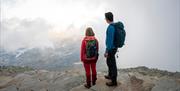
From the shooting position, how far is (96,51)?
18422 mm

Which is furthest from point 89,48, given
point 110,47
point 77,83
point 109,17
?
point 77,83

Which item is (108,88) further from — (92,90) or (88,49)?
(88,49)

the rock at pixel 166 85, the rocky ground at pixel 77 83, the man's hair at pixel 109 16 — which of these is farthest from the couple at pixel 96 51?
the rock at pixel 166 85

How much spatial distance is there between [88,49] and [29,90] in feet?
20.4

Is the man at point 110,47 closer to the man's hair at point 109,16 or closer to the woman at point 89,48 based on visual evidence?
the man's hair at point 109,16

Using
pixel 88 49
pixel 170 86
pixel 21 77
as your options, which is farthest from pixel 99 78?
pixel 21 77

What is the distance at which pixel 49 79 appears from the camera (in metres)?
24.5

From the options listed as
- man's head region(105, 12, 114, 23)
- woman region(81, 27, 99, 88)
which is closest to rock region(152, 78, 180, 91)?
woman region(81, 27, 99, 88)

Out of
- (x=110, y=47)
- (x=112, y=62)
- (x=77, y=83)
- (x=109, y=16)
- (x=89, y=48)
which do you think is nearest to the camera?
(x=110, y=47)

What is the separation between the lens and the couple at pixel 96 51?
675 inches

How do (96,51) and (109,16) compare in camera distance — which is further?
(96,51)

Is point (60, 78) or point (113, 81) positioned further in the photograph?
point (60, 78)

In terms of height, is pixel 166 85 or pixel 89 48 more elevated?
pixel 89 48

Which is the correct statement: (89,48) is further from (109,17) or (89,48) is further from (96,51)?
(109,17)
